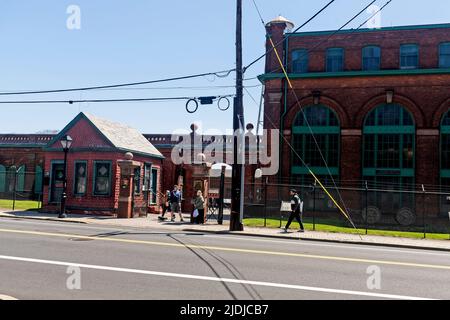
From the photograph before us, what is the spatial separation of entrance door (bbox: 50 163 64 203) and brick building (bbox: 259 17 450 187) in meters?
14.1

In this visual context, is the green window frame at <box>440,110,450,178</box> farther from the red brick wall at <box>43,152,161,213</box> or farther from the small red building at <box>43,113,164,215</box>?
the red brick wall at <box>43,152,161,213</box>

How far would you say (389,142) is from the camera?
2708 centimetres

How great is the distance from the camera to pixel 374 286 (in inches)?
302

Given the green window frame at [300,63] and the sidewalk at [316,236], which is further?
the green window frame at [300,63]

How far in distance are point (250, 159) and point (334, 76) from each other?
8.46m

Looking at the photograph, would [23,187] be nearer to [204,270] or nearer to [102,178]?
[102,178]

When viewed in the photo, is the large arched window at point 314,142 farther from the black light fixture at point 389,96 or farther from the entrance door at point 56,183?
the entrance door at point 56,183

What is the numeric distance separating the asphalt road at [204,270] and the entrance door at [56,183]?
11390mm

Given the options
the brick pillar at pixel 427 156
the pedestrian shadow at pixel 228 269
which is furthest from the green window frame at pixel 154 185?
the brick pillar at pixel 427 156

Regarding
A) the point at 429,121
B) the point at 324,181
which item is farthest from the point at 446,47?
the point at 324,181

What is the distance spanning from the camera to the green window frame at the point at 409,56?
27250 millimetres

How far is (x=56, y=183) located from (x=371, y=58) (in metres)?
22.3

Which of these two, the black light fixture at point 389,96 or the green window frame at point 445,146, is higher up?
the black light fixture at point 389,96
